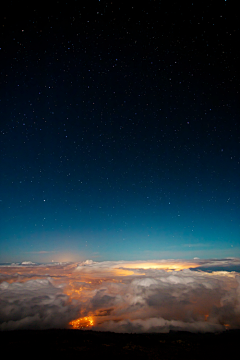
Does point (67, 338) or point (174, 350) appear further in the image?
point (67, 338)

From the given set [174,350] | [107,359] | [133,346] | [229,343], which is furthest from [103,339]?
[229,343]

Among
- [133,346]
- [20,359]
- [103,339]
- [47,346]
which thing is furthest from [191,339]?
[20,359]

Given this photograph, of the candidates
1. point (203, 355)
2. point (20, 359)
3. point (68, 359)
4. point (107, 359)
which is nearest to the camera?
point (20, 359)

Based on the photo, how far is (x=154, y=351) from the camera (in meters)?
150

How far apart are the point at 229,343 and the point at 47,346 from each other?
7777 inches

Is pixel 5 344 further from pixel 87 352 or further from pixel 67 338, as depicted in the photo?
pixel 87 352

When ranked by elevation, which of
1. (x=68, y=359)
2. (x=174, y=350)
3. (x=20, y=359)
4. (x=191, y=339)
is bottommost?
(x=191, y=339)

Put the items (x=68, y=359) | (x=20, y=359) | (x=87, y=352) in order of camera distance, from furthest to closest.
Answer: (x=87, y=352), (x=68, y=359), (x=20, y=359)

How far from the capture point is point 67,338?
591ft

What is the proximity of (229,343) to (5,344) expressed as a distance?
237100 millimetres

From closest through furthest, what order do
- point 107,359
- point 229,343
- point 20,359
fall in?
point 20,359 < point 107,359 < point 229,343

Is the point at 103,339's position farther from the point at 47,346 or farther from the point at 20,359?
the point at 20,359

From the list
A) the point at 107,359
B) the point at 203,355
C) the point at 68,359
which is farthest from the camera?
the point at 203,355

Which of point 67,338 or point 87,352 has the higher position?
point 87,352
